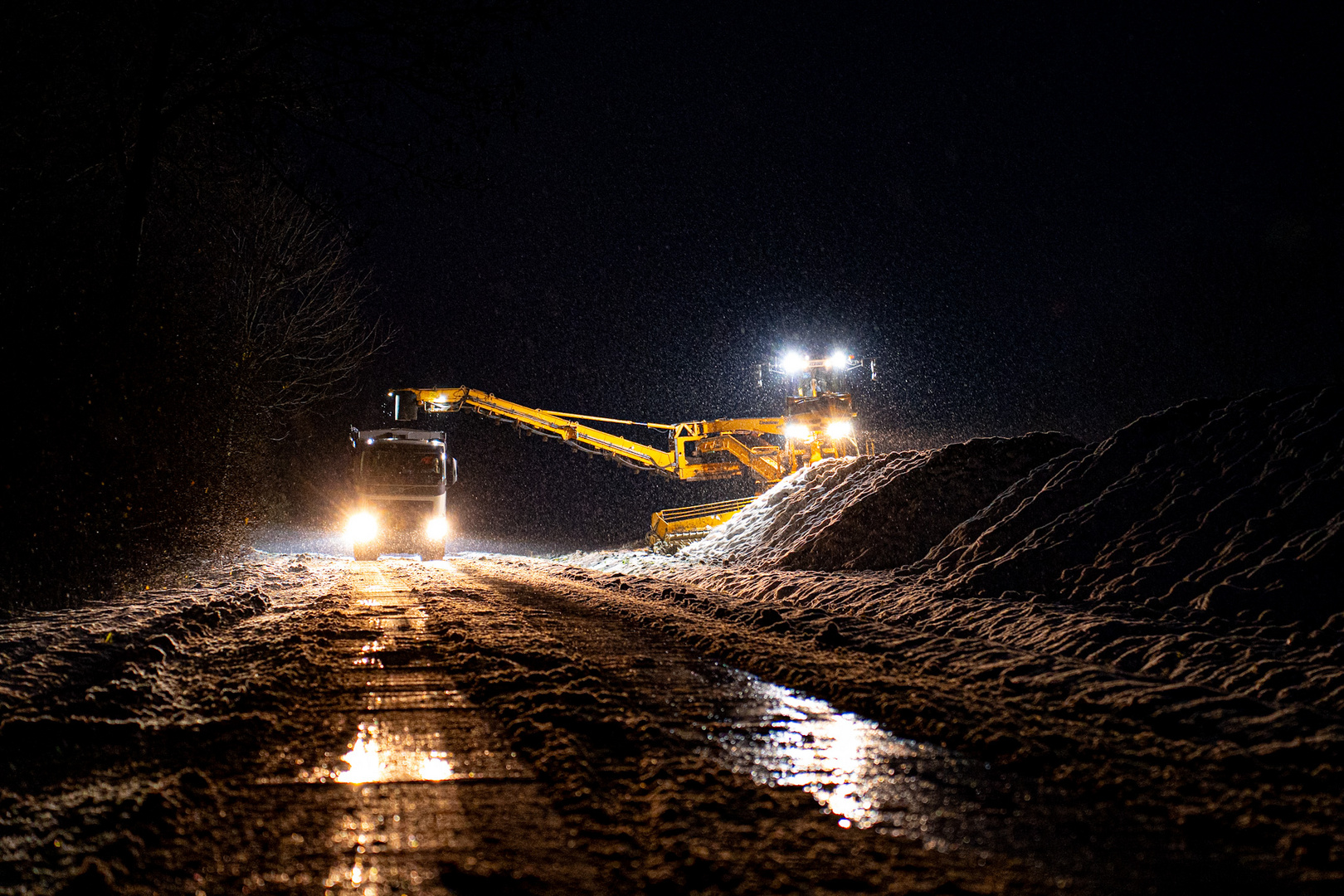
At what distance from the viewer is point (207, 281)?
47.8 feet

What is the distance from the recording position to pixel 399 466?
20.5 meters

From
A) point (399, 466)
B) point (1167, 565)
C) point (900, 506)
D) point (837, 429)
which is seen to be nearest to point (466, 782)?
point (1167, 565)

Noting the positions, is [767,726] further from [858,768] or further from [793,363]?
[793,363]

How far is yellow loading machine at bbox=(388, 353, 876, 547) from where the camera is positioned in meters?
22.3

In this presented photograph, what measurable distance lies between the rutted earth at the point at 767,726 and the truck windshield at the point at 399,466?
11173 mm

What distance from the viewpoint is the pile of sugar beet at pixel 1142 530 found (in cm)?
628

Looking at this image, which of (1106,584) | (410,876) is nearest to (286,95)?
(410,876)

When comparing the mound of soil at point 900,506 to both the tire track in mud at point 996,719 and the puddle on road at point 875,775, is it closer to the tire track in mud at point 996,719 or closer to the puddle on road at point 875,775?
the tire track in mud at point 996,719

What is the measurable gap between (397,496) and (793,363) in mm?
12837

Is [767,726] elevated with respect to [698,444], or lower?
lower

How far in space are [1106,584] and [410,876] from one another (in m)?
7.40

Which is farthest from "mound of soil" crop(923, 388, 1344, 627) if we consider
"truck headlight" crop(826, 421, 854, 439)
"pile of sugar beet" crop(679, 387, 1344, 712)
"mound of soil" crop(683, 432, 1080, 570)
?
"truck headlight" crop(826, 421, 854, 439)

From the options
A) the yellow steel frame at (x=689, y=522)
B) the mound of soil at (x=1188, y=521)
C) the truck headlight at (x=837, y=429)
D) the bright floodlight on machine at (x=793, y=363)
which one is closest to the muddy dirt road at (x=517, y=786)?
the mound of soil at (x=1188, y=521)

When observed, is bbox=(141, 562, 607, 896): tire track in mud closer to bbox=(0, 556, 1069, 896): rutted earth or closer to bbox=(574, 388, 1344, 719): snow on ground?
bbox=(0, 556, 1069, 896): rutted earth
